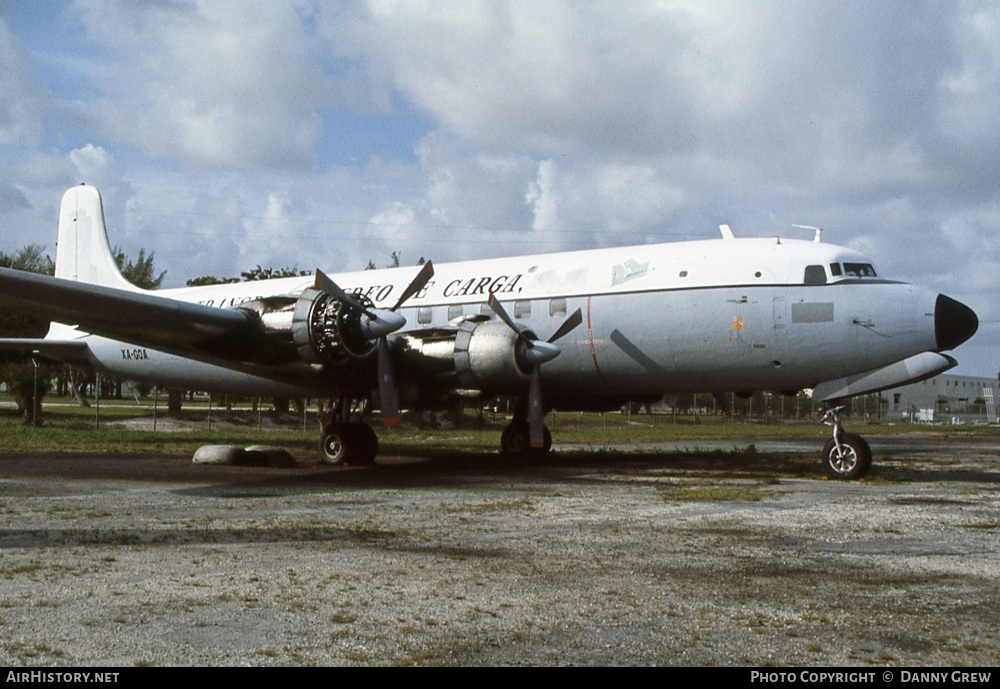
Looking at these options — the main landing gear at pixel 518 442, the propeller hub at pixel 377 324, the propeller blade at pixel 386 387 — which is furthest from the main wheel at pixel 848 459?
the propeller hub at pixel 377 324

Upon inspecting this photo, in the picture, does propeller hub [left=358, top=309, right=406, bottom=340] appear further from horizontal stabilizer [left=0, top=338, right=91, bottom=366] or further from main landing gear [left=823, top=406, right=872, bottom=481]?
horizontal stabilizer [left=0, top=338, right=91, bottom=366]

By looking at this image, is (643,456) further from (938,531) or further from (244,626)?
(244,626)

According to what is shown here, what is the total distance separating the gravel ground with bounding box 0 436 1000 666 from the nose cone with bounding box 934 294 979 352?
237 centimetres

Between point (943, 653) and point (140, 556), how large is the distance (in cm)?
599

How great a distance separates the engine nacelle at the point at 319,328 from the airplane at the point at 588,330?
0.02m

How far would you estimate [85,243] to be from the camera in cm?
2341

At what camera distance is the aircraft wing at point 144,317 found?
537 inches

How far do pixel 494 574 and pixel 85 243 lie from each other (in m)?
20.2

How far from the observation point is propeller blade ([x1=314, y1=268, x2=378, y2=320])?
577 inches

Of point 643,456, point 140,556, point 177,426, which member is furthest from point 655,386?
point 177,426

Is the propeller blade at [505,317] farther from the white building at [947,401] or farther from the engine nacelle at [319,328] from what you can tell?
the white building at [947,401]

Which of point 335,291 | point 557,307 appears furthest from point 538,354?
point 335,291

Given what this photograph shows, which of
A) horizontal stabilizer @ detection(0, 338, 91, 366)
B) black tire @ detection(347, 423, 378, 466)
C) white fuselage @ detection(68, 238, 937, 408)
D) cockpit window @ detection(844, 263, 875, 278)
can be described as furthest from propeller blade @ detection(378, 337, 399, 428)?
horizontal stabilizer @ detection(0, 338, 91, 366)

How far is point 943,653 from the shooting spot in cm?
480
